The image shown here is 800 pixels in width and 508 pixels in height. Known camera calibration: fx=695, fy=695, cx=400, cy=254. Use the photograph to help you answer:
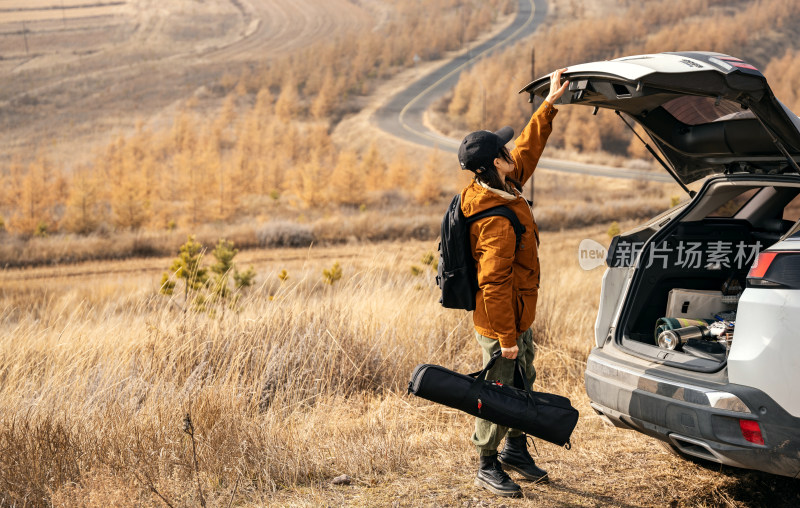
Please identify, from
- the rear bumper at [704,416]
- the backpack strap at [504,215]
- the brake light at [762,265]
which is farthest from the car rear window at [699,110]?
the rear bumper at [704,416]

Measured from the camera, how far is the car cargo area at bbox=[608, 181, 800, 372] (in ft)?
12.8

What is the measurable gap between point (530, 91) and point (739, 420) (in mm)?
2231

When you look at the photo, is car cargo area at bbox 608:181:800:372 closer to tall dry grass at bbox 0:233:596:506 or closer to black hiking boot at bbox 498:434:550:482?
black hiking boot at bbox 498:434:550:482

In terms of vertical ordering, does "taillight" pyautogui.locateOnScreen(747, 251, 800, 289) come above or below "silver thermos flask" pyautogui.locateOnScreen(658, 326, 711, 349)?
above

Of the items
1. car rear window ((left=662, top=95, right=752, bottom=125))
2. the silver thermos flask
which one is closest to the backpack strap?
the silver thermos flask

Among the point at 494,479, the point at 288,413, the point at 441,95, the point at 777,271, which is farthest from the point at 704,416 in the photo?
the point at 441,95

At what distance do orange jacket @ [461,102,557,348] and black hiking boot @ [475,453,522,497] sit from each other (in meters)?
0.75

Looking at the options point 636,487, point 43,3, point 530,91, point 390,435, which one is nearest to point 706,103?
point 530,91

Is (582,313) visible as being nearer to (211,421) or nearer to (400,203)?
(211,421)

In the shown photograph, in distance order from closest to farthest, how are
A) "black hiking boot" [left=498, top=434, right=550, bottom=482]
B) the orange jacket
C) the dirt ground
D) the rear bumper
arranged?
1. the rear bumper
2. the orange jacket
3. "black hiking boot" [left=498, top=434, right=550, bottom=482]
4. the dirt ground

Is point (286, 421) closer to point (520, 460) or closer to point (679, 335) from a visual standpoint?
point (520, 460)

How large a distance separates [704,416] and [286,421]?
2.80 metres

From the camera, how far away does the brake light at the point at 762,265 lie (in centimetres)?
310

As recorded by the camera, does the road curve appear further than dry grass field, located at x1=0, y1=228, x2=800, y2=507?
Yes
